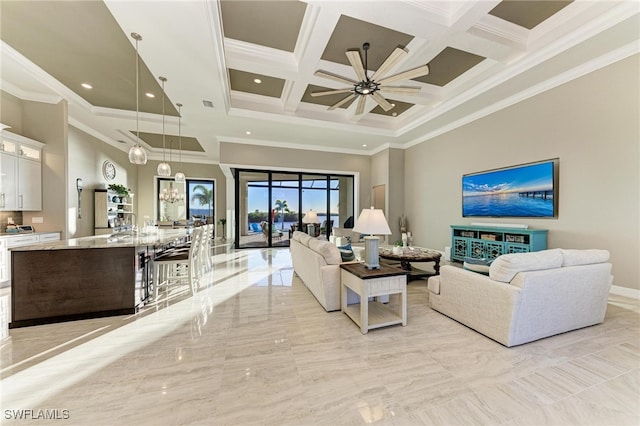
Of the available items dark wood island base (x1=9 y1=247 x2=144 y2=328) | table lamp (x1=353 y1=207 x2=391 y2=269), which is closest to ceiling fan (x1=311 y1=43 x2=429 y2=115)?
table lamp (x1=353 y1=207 x2=391 y2=269)

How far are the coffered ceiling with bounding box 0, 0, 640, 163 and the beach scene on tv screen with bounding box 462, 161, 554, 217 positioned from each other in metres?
1.39

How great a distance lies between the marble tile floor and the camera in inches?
59.6

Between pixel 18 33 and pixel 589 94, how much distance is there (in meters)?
8.14

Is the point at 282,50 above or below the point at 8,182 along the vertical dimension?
above

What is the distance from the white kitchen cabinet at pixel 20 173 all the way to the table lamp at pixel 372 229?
19.2ft

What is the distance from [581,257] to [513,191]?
2.67m

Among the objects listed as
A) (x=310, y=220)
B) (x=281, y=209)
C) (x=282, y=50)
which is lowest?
(x=310, y=220)

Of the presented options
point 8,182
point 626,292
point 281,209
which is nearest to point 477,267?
point 626,292

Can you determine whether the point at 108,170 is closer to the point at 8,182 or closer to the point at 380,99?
the point at 8,182

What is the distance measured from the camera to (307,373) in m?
1.88

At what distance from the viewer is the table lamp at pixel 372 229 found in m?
2.64

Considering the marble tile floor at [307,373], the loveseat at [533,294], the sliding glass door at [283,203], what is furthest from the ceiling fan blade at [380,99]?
the sliding glass door at [283,203]

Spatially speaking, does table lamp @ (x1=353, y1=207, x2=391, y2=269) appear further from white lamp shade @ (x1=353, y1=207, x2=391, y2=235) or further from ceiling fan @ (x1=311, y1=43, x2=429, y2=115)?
ceiling fan @ (x1=311, y1=43, x2=429, y2=115)

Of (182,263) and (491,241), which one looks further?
(491,241)
